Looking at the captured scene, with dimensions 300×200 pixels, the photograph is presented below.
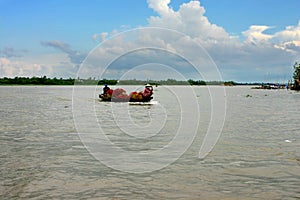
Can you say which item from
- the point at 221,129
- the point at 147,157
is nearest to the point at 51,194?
the point at 147,157

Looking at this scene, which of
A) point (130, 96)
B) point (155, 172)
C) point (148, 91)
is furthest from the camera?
point (130, 96)

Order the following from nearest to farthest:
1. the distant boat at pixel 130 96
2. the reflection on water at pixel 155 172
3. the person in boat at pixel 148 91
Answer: the reflection on water at pixel 155 172 → the person in boat at pixel 148 91 → the distant boat at pixel 130 96

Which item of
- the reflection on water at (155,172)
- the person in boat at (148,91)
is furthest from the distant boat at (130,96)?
the reflection on water at (155,172)

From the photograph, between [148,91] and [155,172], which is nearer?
[155,172]

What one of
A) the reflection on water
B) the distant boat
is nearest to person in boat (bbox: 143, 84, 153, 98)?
the distant boat

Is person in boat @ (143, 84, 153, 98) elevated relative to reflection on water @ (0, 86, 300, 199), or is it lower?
elevated

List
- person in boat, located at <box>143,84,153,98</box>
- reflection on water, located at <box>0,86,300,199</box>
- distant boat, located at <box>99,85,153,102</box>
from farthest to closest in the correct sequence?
distant boat, located at <box>99,85,153,102</box> → person in boat, located at <box>143,84,153,98</box> → reflection on water, located at <box>0,86,300,199</box>

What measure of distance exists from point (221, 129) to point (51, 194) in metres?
12.2

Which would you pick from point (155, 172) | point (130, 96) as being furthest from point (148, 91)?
point (155, 172)

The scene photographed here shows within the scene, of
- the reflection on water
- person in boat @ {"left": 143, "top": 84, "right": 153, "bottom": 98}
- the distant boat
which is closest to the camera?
the reflection on water

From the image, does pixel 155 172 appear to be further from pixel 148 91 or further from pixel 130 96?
pixel 130 96

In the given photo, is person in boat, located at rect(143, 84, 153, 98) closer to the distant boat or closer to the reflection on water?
the distant boat

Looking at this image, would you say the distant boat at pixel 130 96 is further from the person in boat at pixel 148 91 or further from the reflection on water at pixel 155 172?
the reflection on water at pixel 155 172

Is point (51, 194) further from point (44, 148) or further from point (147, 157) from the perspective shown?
point (44, 148)
